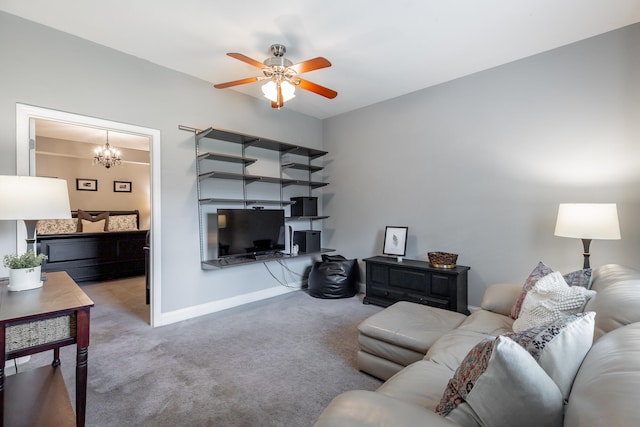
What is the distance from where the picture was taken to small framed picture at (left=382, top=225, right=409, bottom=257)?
12.4 feet

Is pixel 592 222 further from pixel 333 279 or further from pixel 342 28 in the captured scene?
pixel 333 279

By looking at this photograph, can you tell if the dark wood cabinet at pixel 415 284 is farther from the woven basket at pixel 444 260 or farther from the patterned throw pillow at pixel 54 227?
the patterned throw pillow at pixel 54 227

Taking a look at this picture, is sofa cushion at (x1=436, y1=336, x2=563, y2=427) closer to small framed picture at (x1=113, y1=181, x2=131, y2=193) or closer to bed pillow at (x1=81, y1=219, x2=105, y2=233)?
bed pillow at (x1=81, y1=219, x2=105, y2=233)

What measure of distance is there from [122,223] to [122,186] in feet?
4.87

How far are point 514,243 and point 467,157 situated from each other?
109 cm

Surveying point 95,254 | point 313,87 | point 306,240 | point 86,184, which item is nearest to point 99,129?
point 313,87

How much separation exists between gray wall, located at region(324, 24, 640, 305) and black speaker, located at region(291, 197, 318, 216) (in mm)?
642

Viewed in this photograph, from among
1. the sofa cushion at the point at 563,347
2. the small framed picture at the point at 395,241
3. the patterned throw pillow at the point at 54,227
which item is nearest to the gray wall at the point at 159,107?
the small framed picture at the point at 395,241

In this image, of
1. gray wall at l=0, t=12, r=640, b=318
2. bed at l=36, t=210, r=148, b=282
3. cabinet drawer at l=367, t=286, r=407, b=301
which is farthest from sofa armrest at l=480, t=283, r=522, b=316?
bed at l=36, t=210, r=148, b=282

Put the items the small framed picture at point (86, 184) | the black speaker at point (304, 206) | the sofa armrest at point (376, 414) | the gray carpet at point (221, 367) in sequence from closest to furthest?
the sofa armrest at point (376, 414) → the gray carpet at point (221, 367) → the black speaker at point (304, 206) → the small framed picture at point (86, 184)

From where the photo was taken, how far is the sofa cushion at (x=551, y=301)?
1.46 metres

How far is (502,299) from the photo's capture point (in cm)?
223

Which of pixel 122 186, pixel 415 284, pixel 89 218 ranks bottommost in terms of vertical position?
pixel 415 284

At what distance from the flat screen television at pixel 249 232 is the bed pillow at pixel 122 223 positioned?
4209mm
